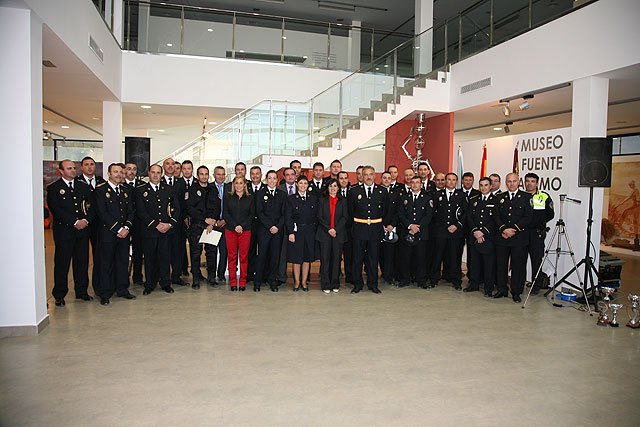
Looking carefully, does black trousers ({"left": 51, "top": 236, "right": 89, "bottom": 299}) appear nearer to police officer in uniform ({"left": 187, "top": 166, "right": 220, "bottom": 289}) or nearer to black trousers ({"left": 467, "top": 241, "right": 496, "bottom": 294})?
police officer in uniform ({"left": 187, "top": 166, "right": 220, "bottom": 289})

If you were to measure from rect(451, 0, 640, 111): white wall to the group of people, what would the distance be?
1.91 meters

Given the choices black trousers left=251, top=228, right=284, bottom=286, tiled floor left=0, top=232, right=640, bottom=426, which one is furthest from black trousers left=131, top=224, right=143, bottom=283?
black trousers left=251, top=228, right=284, bottom=286

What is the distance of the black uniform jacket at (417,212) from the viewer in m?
7.35

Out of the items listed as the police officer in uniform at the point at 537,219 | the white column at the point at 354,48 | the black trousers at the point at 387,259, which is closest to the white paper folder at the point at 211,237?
the black trousers at the point at 387,259

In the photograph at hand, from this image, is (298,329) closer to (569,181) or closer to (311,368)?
(311,368)

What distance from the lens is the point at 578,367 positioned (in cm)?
432

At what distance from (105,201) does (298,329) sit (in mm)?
2875

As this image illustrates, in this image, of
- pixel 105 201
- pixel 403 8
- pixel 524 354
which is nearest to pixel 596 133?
pixel 524 354

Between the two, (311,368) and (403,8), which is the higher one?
(403,8)

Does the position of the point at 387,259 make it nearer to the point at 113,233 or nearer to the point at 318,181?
the point at 318,181

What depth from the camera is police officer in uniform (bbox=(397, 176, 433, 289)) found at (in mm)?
7340

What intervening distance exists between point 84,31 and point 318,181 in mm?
3955

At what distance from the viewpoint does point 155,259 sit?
6945mm

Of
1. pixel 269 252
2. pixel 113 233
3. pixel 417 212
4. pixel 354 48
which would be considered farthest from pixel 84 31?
pixel 354 48
